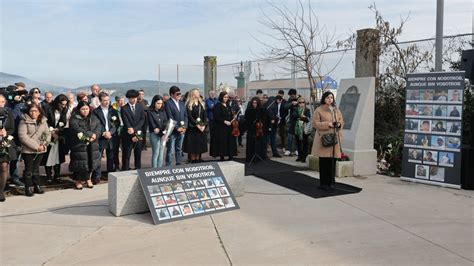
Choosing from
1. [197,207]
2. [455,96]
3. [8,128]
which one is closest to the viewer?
[197,207]

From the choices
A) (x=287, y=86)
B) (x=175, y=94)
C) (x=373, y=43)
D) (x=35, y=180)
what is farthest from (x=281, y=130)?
(x=35, y=180)

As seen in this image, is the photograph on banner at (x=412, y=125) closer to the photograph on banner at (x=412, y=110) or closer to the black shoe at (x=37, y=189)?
the photograph on banner at (x=412, y=110)

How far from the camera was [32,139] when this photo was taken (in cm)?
679

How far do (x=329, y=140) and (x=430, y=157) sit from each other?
226 centimetres

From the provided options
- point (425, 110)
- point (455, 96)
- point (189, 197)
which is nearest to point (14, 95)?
point (189, 197)

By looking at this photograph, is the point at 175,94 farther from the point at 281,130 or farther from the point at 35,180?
the point at 281,130

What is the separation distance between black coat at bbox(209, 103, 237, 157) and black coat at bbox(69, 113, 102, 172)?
11.1 feet

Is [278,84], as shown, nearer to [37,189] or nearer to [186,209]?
[37,189]

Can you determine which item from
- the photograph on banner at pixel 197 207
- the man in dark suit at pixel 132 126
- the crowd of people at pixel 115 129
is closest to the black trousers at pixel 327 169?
the crowd of people at pixel 115 129

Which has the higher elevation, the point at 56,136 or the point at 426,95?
the point at 426,95

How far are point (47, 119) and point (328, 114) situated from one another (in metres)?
5.21

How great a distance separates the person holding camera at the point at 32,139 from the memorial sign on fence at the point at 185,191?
2.35 metres

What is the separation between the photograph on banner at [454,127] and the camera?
745cm

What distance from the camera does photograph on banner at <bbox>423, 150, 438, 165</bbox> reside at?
25.3 feet
